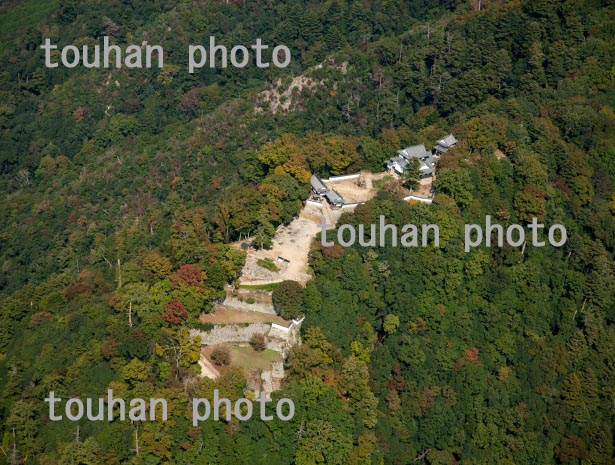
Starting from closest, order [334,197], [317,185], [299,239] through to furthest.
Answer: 1. [299,239]
2. [334,197]
3. [317,185]

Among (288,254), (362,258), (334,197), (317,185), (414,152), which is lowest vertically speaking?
(362,258)

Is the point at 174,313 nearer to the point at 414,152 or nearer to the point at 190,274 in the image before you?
the point at 190,274

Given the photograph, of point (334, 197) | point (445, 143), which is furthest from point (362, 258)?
point (445, 143)

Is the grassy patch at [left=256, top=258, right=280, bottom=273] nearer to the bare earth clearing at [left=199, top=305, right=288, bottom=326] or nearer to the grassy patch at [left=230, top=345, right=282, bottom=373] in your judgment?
the bare earth clearing at [left=199, top=305, right=288, bottom=326]

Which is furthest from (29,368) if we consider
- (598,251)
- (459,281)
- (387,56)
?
(387,56)

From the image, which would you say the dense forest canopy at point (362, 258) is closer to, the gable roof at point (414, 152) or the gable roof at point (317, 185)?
the gable roof at point (317, 185)

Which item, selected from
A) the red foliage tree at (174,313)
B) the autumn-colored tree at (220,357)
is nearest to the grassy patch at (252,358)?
the autumn-colored tree at (220,357)

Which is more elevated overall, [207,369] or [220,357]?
[220,357]

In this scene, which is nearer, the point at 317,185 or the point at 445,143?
the point at 317,185

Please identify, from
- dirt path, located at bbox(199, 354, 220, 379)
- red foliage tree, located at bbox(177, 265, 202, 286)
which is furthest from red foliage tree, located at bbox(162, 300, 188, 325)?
dirt path, located at bbox(199, 354, 220, 379)
